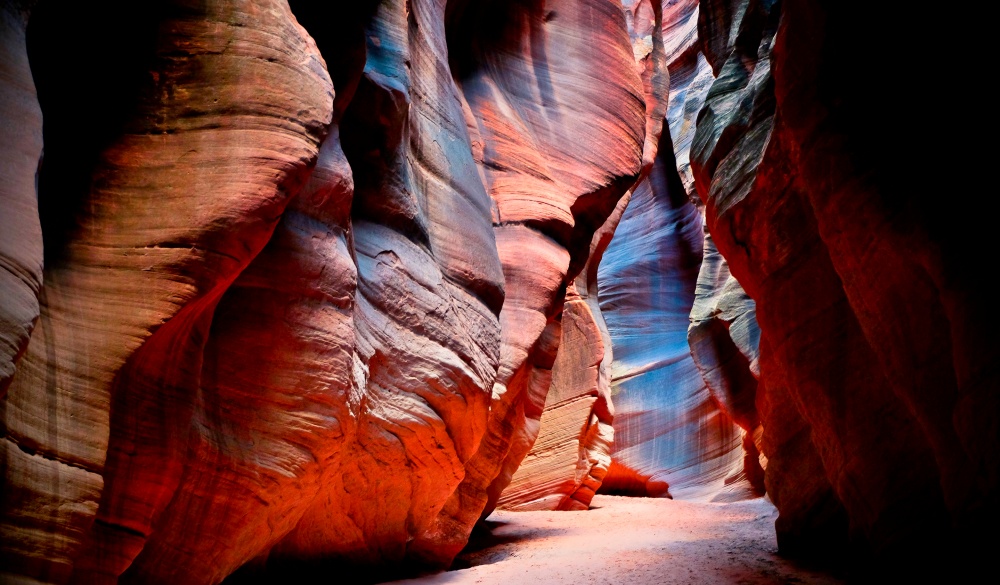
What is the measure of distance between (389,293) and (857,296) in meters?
3.19

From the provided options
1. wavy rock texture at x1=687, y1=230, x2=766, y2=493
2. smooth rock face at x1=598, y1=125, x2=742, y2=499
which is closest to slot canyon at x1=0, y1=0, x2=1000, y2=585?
wavy rock texture at x1=687, y1=230, x2=766, y2=493

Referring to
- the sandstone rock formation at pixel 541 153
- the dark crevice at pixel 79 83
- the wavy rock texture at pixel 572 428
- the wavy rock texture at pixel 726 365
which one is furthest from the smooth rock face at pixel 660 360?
the dark crevice at pixel 79 83

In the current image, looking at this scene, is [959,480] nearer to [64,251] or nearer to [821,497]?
[821,497]

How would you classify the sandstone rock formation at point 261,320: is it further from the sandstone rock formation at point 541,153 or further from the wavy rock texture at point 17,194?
the sandstone rock formation at point 541,153

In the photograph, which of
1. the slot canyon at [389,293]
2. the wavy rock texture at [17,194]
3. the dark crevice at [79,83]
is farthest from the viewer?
the dark crevice at [79,83]

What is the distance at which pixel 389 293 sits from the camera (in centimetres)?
652

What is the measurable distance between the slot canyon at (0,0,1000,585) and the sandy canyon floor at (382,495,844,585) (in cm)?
8

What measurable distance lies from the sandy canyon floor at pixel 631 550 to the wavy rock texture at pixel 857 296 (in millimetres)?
683

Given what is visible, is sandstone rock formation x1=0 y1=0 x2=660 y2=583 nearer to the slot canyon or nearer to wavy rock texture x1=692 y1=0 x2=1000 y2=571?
the slot canyon

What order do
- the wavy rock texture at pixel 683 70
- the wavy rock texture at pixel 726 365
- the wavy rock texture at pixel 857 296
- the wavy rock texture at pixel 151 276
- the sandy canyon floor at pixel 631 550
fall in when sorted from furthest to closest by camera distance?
the wavy rock texture at pixel 683 70 < the wavy rock texture at pixel 726 365 < the sandy canyon floor at pixel 631 550 < the wavy rock texture at pixel 857 296 < the wavy rock texture at pixel 151 276

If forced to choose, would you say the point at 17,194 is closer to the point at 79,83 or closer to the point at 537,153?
the point at 79,83

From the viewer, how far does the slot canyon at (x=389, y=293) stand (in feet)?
13.3

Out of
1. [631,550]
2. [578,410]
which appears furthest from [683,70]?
[631,550]

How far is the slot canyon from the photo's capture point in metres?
4.04
